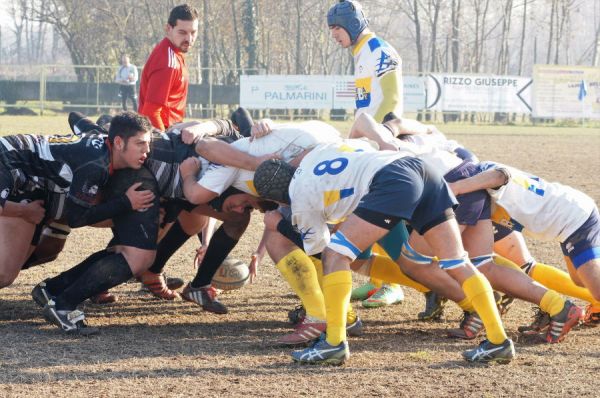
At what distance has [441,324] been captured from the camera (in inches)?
248

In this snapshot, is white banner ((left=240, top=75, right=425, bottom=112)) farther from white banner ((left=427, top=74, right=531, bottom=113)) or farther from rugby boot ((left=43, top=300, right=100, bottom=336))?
rugby boot ((left=43, top=300, right=100, bottom=336))

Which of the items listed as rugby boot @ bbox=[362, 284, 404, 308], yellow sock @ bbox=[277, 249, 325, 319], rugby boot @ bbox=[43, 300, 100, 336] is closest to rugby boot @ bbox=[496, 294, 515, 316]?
rugby boot @ bbox=[362, 284, 404, 308]

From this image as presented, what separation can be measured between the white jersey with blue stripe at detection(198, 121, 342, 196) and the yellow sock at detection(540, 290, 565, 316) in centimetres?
163

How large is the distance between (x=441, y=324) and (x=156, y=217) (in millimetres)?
2075

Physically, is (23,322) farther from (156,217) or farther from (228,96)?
(228,96)

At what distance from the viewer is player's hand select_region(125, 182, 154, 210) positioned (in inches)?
230

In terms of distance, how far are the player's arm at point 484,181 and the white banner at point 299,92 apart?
1112 inches

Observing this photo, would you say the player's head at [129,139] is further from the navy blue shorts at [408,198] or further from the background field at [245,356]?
the navy blue shorts at [408,198]

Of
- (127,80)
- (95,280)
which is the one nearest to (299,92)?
(127,80)

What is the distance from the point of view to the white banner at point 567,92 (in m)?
35.3

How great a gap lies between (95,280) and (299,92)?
28.8m

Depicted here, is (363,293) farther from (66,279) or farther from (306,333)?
(66,279)

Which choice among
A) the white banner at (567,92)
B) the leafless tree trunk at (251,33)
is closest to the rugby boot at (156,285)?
the white banner at (567,92)

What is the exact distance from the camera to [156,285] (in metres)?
6.88
